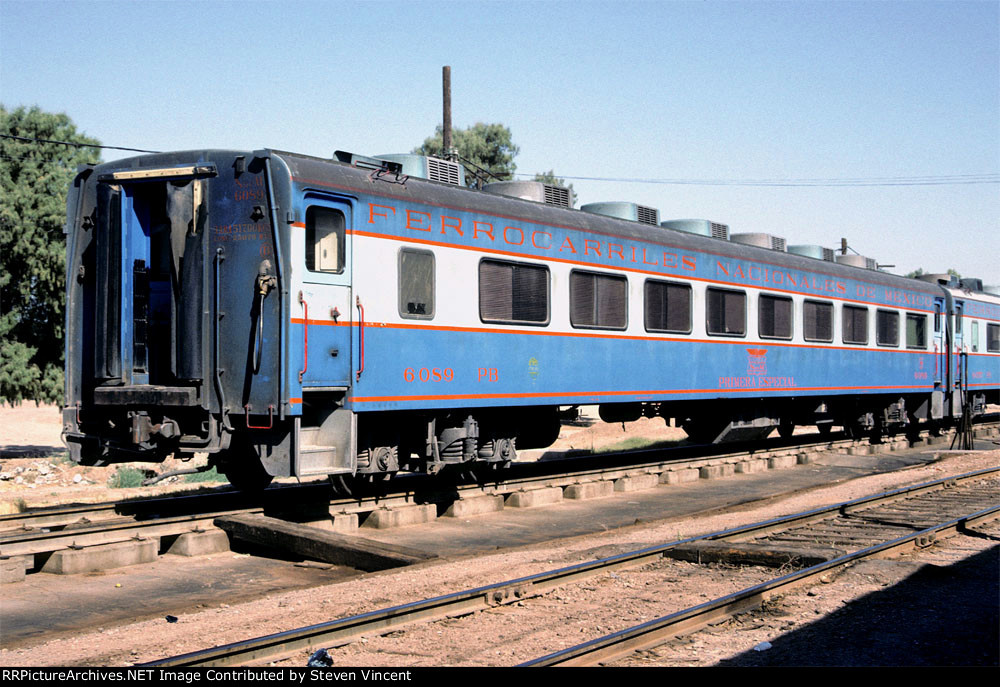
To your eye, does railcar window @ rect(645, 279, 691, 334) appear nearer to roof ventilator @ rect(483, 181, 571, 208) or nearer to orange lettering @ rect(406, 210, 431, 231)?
roof ventilator @ rect(483, 181, 571, 208)

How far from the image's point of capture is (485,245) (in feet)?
39.0

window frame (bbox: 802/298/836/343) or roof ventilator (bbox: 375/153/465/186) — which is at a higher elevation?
roof ventilator (bbox: 375/153/465/186)

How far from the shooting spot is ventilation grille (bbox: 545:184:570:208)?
13711 mm

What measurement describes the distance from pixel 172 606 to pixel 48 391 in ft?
58.5

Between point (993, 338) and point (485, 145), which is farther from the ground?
point (485, 145)

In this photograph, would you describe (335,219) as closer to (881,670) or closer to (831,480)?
(881,670)

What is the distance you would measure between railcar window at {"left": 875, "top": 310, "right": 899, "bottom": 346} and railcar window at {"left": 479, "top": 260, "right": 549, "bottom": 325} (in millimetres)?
11180

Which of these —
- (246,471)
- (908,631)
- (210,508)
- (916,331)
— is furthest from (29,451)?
(908,631)

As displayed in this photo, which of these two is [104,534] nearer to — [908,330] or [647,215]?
[647,215]

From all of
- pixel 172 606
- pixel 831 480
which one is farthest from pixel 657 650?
pixel 831 480

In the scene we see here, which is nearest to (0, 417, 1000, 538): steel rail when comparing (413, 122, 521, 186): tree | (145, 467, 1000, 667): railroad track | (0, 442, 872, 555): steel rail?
(0, 442, 872, 555): steel rail

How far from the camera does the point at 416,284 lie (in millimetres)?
11008

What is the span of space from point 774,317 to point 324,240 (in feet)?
33.2

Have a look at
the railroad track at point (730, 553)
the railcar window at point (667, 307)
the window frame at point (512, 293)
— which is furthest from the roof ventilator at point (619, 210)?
the railroad track at point (730, 553)
